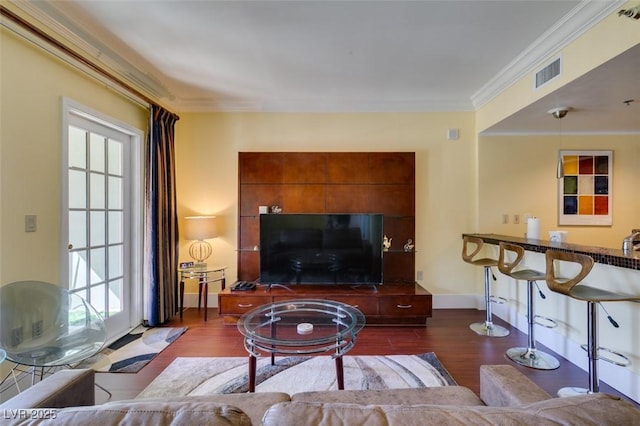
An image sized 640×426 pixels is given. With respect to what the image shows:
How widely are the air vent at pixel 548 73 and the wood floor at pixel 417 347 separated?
244cm

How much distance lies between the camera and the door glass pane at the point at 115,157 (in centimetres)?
297

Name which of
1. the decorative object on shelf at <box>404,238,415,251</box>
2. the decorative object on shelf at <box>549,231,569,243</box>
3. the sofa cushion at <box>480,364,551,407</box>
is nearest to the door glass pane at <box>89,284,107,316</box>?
the sofa cushion at <box>480,364,551,407</box>

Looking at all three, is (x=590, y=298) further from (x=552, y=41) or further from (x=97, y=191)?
(x=97, y=191)

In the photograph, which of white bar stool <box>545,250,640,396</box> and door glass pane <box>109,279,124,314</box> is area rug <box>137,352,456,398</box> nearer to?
white bar stool <box>545,250,640,396</box>

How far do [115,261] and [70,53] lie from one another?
192cm

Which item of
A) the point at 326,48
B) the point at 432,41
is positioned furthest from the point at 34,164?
the point at 432,41

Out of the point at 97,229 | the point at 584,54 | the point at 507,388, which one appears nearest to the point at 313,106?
the point at 584,54

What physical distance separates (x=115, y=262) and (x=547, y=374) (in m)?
4.09

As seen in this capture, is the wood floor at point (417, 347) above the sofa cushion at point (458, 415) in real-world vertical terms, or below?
below

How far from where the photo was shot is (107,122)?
2.77 m

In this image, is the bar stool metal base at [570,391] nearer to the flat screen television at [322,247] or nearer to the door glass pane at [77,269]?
the flat screen television at [322,247]

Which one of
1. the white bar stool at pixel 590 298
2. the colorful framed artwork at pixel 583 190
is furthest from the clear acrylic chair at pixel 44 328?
the colorful framed artwork at pixel 583 190

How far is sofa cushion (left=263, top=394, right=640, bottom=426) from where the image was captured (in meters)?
0.68

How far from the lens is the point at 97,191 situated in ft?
9.15
